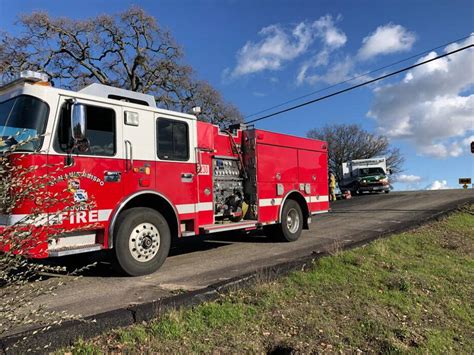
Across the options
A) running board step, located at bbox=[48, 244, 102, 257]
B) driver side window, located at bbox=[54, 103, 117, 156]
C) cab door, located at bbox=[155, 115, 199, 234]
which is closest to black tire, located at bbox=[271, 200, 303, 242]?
cab door, located at bbox=[155, 115, 199, 234]

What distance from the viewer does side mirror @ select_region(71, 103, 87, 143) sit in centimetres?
553

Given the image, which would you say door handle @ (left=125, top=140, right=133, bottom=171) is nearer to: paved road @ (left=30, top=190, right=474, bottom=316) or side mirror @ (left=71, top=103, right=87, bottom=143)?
side mirror @ (left=71, top=103, right=87, bottom=143)

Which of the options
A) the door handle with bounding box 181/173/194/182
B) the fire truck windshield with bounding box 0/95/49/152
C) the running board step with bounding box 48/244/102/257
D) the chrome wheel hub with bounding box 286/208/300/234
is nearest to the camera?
the running board step with bounding box 48/244/102/257

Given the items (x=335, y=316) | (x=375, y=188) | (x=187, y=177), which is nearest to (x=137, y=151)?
(x=187, y=177)

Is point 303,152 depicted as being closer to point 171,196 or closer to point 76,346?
point 171,196

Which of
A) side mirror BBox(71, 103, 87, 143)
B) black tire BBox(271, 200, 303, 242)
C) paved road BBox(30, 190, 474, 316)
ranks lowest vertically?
paved road BBox(30, 190, 474, 316)

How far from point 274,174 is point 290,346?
591cm

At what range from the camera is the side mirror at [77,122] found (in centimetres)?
553

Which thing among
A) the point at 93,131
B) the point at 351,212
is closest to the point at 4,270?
the point at 93,131

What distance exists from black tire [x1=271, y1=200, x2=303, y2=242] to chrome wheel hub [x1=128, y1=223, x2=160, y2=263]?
159 inches

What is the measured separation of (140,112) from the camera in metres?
6.75

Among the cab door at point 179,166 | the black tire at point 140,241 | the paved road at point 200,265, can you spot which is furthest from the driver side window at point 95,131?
the paved road at point 200,265

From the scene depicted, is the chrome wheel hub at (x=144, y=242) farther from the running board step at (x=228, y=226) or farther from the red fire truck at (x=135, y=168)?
the running board step at (x=228, y=226)

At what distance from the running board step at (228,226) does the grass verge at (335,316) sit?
82.2 inches
